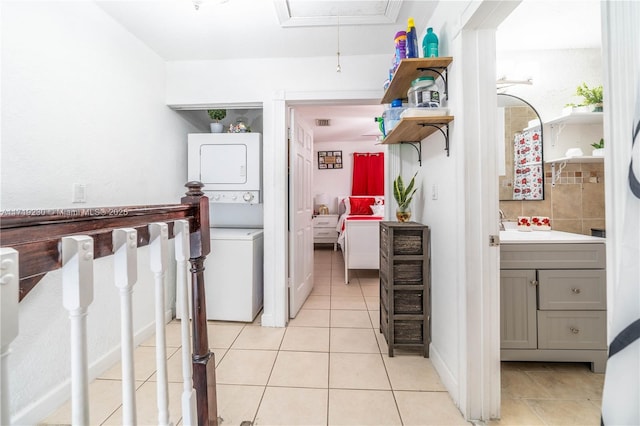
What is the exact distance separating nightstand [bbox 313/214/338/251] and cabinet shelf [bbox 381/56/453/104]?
4081 millimetres

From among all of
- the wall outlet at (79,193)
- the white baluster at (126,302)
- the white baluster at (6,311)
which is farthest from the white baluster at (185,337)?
the wall outlet at (79,193)

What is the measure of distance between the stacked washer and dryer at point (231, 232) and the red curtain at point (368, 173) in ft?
11.9

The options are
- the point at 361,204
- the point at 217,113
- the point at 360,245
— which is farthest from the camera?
the point at 361,204

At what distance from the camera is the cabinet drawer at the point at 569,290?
1.63 m

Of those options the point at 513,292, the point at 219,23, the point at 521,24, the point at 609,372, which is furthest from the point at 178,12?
the point at 513,292

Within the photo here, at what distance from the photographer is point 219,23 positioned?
1.92 m

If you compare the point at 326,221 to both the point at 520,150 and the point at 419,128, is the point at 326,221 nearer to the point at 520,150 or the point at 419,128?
the point at 520,150

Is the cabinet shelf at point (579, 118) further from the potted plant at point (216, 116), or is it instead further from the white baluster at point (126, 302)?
the potted plant at point (216, 116)

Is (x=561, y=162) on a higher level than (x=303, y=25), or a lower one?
lower

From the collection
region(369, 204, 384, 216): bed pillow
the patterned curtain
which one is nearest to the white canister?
the patterned curtain

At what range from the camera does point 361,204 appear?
5414mm

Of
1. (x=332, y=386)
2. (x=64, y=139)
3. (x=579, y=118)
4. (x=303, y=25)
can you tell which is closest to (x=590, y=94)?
(x=579, y=118)

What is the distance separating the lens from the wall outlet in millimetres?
1633

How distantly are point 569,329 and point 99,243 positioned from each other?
237 cm
